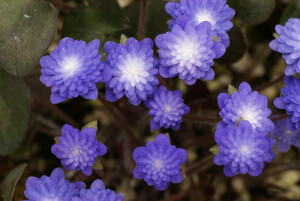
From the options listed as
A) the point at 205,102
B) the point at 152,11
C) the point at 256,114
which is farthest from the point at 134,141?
the point at 256,114

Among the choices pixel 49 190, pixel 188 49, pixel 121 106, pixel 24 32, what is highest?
pixel 188 49

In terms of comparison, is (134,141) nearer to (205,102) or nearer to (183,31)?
(205,102)

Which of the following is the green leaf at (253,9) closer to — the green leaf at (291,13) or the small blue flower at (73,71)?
the green leaf at (291,13)

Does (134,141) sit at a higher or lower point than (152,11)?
lower

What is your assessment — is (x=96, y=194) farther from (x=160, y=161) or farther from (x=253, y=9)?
(x=253, y=9)

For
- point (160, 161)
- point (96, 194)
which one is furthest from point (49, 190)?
point (160, 161)

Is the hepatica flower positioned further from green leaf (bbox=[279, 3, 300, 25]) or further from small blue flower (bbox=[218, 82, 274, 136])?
green leaf (bbox=[279, 3, 300, 25])
